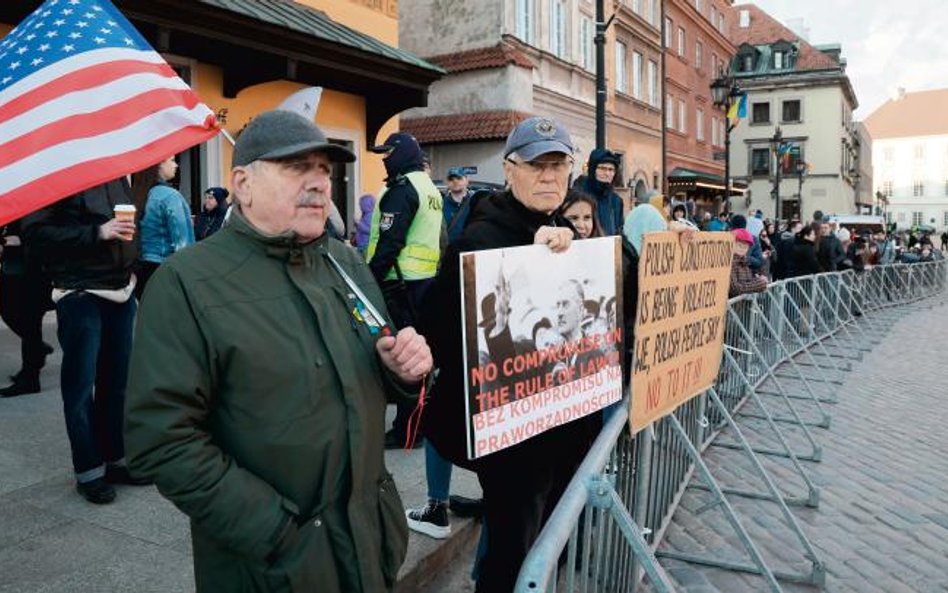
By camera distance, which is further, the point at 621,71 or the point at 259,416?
the point at 621,71

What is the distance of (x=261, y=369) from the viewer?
1.84m

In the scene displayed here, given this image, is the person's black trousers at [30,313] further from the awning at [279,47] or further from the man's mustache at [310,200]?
the man's mustache at [310,200]

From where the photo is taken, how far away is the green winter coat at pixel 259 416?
1.76 meters

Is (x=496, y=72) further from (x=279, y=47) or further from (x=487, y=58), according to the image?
(x=279, y=47)

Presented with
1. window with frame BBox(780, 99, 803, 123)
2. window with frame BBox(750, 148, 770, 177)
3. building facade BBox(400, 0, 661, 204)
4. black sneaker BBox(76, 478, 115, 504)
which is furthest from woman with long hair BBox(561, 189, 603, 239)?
window with frame BBox(780, 99, 803, 123)

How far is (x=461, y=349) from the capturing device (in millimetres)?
2666

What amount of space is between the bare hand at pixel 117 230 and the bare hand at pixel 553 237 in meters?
2.11

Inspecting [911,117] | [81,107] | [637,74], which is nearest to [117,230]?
[81,107]

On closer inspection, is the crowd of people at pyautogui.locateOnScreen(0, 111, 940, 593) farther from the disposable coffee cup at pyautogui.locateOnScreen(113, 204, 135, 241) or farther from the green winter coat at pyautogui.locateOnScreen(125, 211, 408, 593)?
the disposable coffee cup at pyautogui.locateOnScreen(113, 204, 135, 241)

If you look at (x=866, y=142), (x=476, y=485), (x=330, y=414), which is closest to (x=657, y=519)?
(x=476, y=485)

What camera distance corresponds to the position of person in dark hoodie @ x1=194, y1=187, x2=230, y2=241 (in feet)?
26.9

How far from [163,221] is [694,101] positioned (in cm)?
3482

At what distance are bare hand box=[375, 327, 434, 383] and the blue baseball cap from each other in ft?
3.33

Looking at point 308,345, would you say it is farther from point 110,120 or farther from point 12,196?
point 110,120
